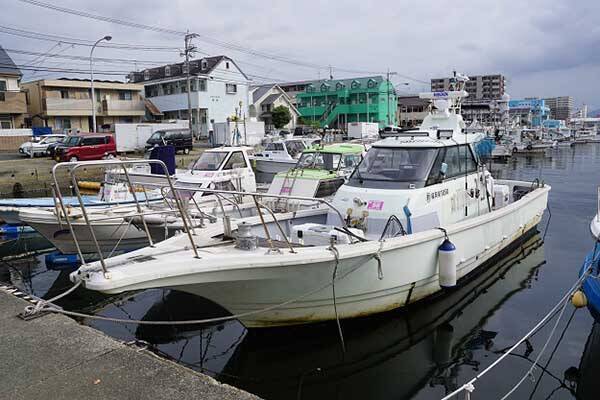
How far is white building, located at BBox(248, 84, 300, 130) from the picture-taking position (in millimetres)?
59219

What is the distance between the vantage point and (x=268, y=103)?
5997 cm

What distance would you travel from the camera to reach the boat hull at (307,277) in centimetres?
512

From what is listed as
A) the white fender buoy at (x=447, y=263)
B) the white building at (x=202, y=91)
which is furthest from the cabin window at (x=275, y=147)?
the white building at (x=202, y=91)

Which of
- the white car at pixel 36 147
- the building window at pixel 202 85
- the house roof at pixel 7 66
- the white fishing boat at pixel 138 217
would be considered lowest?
the white fishing boat at pixel 138 217

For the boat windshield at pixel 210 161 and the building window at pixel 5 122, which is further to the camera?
the building window at pixel 5 122

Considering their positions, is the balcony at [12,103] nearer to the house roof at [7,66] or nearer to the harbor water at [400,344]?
the house roof at [7,66]

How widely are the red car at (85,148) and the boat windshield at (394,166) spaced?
20.4m

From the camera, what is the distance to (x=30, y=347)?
15.6ft

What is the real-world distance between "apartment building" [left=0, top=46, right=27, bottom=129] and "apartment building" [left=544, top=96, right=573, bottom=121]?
457 feet

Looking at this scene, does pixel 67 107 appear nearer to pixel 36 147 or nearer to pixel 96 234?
pixel 36 147

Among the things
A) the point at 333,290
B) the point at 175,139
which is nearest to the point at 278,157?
the point at 175,139

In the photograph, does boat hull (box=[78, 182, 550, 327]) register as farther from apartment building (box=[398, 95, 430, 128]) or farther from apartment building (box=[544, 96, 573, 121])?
apartment building (box=[544, 96, 573, 121])

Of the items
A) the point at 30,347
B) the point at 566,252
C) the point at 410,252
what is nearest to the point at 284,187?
the point at 410,252

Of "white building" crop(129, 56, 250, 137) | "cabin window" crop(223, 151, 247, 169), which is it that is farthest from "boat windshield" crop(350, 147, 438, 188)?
"white building" crop(129, 56, 250, 137)
